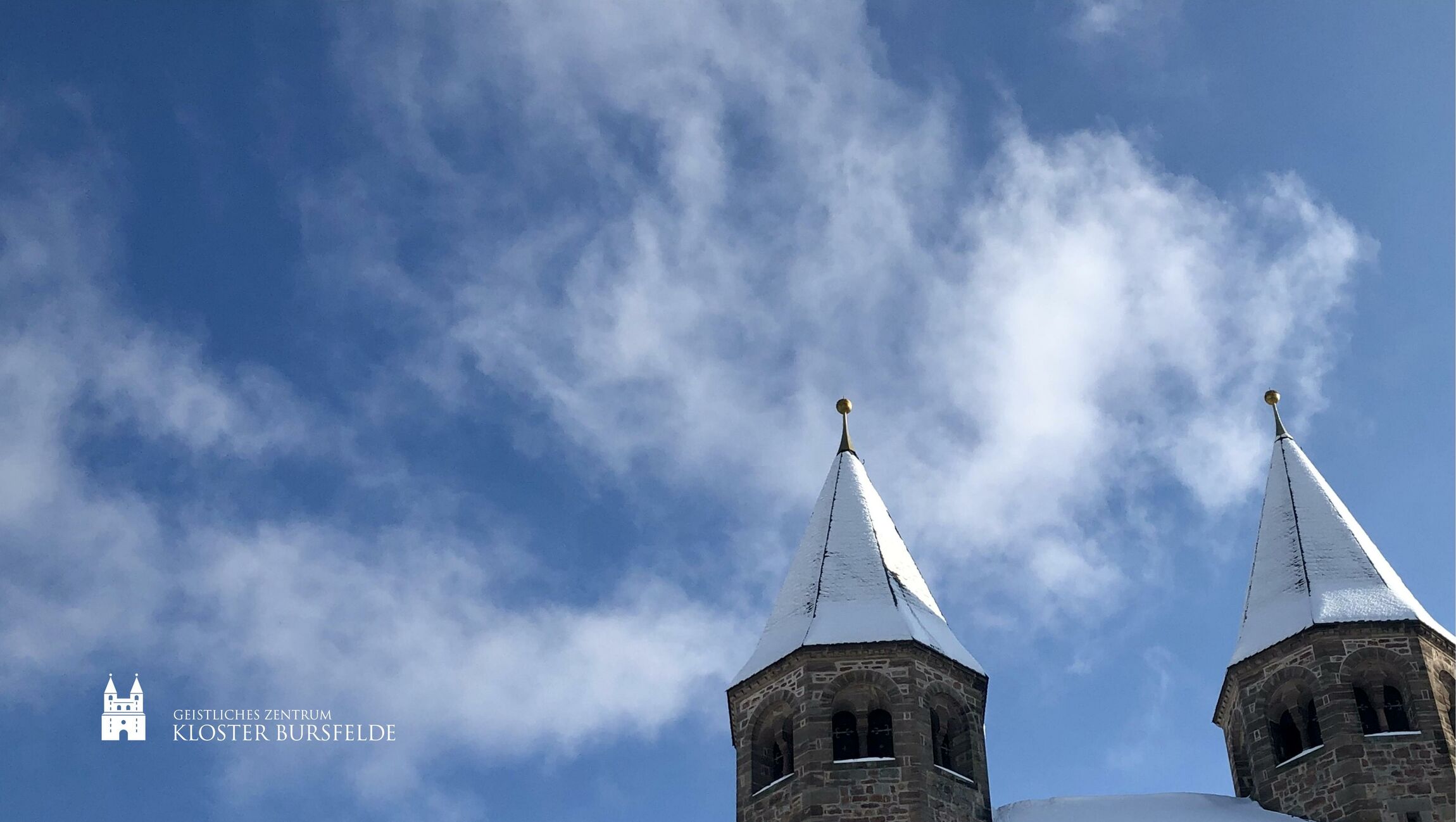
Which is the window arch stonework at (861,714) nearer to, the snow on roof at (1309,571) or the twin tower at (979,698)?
the twin tower at (979,698)

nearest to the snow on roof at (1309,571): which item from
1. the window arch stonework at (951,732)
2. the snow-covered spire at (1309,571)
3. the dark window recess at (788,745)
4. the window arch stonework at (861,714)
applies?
the snow-covered spire at (1309,571)

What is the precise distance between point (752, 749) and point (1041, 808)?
5377 millimetres

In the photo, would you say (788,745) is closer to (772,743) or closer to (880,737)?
(772,743)

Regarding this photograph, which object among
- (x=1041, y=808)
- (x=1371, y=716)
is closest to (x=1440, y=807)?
(x=1371, y=716)

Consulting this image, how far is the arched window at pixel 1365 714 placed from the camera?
27922 mm

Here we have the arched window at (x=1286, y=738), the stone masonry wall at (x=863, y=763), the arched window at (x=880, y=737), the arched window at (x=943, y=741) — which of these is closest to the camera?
the stone masonry wall at (x=863, y=763)

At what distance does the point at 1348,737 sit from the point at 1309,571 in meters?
4.29

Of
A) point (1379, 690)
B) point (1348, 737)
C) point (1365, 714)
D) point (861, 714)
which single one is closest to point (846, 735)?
point (861, 714)

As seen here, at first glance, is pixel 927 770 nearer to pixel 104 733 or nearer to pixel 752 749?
pixel 752 749

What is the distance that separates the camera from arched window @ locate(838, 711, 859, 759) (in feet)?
89.8

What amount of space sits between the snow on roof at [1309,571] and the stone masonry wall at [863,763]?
18.6 feet

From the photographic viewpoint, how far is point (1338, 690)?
2820 cm

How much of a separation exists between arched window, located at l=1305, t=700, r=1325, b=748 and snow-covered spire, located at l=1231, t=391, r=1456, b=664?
1.35 meters

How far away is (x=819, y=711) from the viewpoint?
91.0 feet
